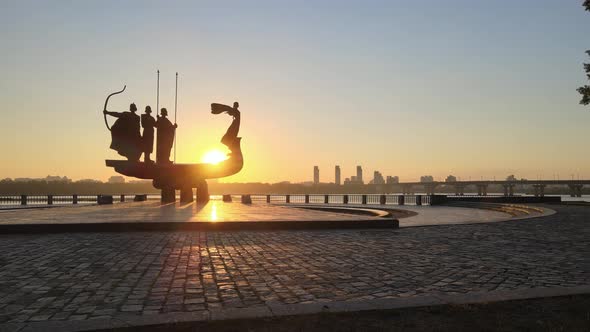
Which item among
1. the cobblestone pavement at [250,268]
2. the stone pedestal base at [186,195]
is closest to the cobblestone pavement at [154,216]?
the cobblestone pavement at [250,268]

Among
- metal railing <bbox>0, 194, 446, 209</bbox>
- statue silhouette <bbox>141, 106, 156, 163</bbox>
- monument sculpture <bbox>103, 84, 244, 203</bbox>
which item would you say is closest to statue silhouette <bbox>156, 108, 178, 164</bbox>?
monument sculpture <bbox>103, 84, 244, 203</bbox>

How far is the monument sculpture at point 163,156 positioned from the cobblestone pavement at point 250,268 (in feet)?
39.2

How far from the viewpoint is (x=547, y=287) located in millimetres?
5441

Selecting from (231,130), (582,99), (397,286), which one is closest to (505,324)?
(397,286)

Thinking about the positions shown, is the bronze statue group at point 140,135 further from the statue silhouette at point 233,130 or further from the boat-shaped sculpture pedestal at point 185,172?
the statue silhouette at point 233,130

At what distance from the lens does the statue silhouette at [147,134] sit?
77.6ft

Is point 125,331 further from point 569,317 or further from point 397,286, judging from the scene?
point 569,317

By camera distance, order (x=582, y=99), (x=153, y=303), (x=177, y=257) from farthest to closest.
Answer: (x=582, y=99), (x=177, y=257), (x=153, y=303)

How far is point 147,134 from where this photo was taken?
78.1 ft

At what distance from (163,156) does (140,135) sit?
6.75 feet

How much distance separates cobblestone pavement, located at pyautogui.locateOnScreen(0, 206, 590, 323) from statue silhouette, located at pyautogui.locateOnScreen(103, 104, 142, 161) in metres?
11.9

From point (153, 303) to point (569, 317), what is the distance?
13.7ft

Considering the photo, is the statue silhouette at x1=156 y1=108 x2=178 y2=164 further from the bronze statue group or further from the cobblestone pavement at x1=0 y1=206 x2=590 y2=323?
the cobblestone pavement at x1=0 y1=206 x2=590 y2=323

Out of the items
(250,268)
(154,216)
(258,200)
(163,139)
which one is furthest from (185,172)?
(258,200)
